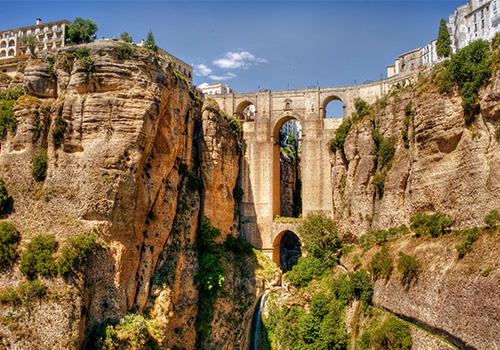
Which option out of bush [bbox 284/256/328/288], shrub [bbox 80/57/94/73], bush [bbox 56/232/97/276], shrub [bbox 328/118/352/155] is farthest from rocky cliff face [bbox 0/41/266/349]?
shrub [bbox 328/118/352/155]

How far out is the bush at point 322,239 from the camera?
33.8 metres

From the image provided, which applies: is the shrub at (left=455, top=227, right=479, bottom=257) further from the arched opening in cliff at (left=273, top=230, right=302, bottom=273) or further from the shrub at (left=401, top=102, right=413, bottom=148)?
the arched opening in cliff at (left=273, top=230, right=302, bottom=273)

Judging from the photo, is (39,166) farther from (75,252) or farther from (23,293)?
(23,293)

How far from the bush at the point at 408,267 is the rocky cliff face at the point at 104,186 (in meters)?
14.1

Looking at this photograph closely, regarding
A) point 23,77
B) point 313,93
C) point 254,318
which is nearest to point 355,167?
point 313,93

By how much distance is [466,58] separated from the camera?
25.5 meters

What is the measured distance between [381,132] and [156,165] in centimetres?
1796

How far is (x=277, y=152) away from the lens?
141ft

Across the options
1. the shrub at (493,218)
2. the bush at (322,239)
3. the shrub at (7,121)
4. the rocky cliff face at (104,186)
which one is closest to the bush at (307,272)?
the bush at (322,239)

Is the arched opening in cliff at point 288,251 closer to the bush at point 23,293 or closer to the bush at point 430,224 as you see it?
the bush at point 430,224

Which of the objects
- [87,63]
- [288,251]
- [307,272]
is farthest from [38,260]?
[288,251]

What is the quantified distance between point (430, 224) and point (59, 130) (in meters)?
22.7

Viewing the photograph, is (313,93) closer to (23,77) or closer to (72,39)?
(72,39)

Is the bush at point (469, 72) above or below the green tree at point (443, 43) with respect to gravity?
below
